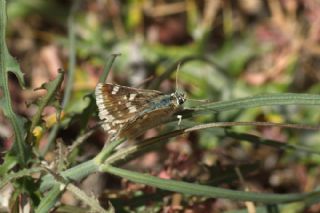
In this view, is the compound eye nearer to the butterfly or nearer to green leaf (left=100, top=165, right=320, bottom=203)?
the butterfly

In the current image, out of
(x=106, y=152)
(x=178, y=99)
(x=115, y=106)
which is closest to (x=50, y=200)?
(x=106, y=152)

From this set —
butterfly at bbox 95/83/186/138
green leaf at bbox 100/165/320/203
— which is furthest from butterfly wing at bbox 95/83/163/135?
green leaf at bbox 100/165/320/203

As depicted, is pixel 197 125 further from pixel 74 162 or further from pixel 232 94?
pixel 232 94

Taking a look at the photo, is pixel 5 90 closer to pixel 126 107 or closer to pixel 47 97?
pixel 47 97

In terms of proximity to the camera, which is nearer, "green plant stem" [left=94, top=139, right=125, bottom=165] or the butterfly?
the butterfly

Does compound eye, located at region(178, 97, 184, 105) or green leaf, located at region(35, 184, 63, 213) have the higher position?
compound eye, located at region(178, 97, 184, 105)

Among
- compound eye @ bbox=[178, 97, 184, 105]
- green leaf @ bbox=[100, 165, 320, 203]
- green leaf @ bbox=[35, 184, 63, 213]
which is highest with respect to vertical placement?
compound eye @ bbox=[178, 97, 184, 105]

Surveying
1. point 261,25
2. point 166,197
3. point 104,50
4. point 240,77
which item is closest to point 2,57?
point 166,197

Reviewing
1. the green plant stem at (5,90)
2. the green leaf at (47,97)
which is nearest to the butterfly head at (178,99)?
the green leaf at (47,97)
